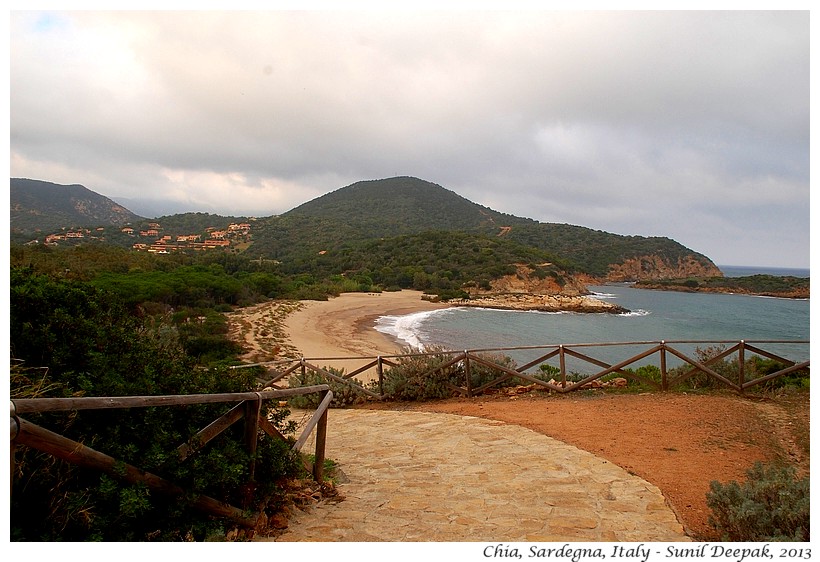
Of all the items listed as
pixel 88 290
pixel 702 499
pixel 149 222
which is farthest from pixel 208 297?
pixel 149 222

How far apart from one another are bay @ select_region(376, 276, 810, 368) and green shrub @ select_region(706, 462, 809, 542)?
16.2m

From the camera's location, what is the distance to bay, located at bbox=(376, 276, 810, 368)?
26.1 meters

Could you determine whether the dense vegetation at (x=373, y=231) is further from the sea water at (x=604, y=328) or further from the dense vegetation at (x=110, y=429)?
the dense vegetation at (x=110, y=429)

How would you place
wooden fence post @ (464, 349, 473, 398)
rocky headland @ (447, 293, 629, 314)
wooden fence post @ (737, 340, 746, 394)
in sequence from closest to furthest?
1. wooden fence post @ (737, 340, 746, 394)
2. wooden fence post @ (464, 349, 473, 398)
3. rocky headland @ (447, 293, 629, 314)

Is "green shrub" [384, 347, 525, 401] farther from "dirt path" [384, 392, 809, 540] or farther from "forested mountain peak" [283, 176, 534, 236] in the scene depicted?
"forested mountain peak" [283, 176, 534, 236]

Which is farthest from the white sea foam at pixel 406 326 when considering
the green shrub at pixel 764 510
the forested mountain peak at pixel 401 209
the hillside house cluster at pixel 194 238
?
the forested mountain peak at pixel 401 209

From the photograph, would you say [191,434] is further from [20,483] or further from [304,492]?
[304,492]

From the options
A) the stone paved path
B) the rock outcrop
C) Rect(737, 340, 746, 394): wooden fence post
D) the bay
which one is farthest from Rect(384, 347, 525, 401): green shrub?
the rock outcrop

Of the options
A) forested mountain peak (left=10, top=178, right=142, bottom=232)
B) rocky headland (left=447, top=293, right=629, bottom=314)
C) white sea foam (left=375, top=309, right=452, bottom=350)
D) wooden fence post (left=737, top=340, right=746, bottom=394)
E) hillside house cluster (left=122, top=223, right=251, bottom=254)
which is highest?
forested mountain peak (left=10, top=178, right=142, bottom=232)

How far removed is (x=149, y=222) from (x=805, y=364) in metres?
95.7

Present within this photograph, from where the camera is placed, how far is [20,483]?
212 centimetres

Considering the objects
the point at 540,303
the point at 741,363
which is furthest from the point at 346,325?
the point at 540,303

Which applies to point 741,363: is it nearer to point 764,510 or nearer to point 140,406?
point 764,510

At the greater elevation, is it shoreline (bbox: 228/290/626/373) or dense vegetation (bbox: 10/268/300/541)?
dense vegetation (bbox: 10/268/300/541)
